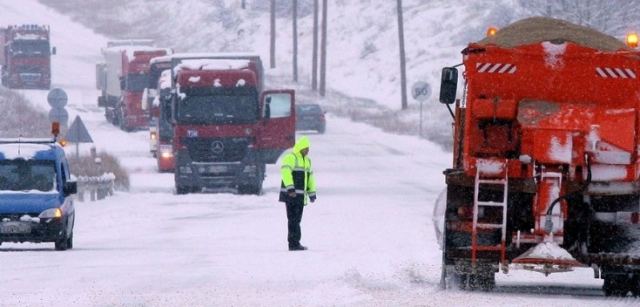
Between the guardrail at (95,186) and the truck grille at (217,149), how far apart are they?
2.05 meters

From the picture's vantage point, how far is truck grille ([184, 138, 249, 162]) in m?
37.9

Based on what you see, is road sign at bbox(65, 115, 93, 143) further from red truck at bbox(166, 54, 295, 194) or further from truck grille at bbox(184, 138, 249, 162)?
truck grille at bbox(184, 138, 249, 162)

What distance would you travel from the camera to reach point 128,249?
23.6m

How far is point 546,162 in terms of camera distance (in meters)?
16.3

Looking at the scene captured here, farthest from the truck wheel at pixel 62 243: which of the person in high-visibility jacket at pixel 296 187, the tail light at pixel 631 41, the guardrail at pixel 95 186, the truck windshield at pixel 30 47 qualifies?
the truck windshield at pixel 30 47

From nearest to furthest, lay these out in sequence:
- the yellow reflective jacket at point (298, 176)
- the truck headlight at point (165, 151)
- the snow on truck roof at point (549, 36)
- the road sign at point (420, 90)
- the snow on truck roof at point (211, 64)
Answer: the snow on truck roof at point (549, 36) < the yellow reflective jacket at point (298, 176) < the snow on truck roof at point (211, 64) < the truck headlight at point (165, 151) < the road sign at point (420, 90)

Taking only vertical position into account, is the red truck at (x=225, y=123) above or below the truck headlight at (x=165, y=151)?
above

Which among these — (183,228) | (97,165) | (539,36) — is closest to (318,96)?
(97,165)

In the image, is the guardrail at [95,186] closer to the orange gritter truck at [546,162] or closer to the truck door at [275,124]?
the truck door at [275,124]

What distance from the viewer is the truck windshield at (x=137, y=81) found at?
60.8 metres

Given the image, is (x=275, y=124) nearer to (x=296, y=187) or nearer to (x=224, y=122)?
(x=224, y=122)

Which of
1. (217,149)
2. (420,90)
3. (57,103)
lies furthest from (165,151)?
(420,90)

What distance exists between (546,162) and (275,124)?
21.6 m

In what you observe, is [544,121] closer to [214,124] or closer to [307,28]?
[214,124]
